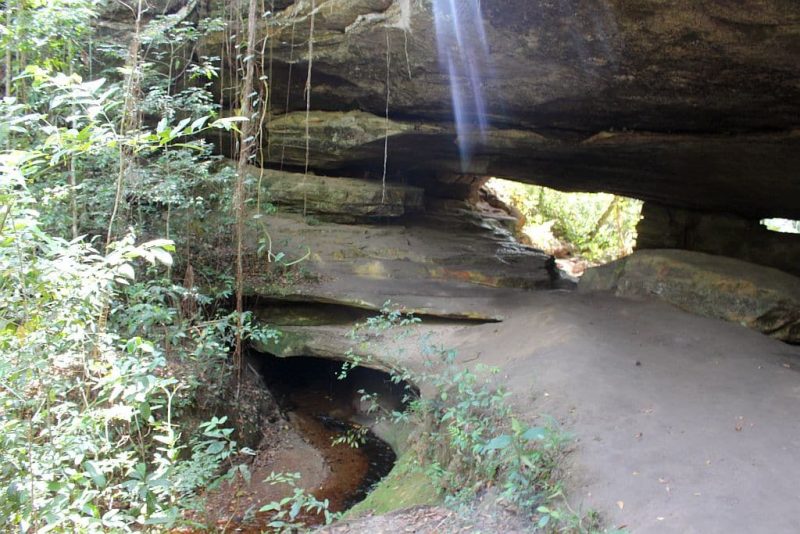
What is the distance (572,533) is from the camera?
355cm

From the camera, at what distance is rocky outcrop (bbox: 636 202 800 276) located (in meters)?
10.9

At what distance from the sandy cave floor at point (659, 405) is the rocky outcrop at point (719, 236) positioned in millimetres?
4920

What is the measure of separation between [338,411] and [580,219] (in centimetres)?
1305

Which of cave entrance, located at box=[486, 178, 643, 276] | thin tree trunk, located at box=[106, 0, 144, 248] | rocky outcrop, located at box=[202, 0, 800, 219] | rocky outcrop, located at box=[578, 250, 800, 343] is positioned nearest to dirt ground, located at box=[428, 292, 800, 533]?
rocky outcrop, located at box=[578, 250, 800, 343]

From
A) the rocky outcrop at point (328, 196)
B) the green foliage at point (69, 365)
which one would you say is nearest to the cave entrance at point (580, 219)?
the rocky outcrop at point (328, 196)

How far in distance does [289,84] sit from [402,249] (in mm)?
3289

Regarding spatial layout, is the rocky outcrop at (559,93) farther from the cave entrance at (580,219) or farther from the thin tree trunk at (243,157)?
the cave entrance at (580,219)

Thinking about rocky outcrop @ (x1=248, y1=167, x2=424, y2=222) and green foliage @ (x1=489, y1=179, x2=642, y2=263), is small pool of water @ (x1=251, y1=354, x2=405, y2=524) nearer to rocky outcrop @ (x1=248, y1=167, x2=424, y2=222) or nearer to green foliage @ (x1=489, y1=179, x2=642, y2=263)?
rocky outcrop @ (x1=248, y1=167, x2=424, y2=222)

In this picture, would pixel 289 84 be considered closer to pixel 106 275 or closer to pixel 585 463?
pixel 106 275

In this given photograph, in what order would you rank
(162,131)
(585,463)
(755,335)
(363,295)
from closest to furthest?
1. (162,131)
2. (585,463)
3. (755,335)
4. (363,295)

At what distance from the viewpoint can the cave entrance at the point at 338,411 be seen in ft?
23.2

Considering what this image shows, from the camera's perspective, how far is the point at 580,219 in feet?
64.8

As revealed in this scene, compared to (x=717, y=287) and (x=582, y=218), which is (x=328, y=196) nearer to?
(x=717, y=287)

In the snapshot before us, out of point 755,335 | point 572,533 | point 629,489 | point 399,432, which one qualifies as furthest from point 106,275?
point 755,335
